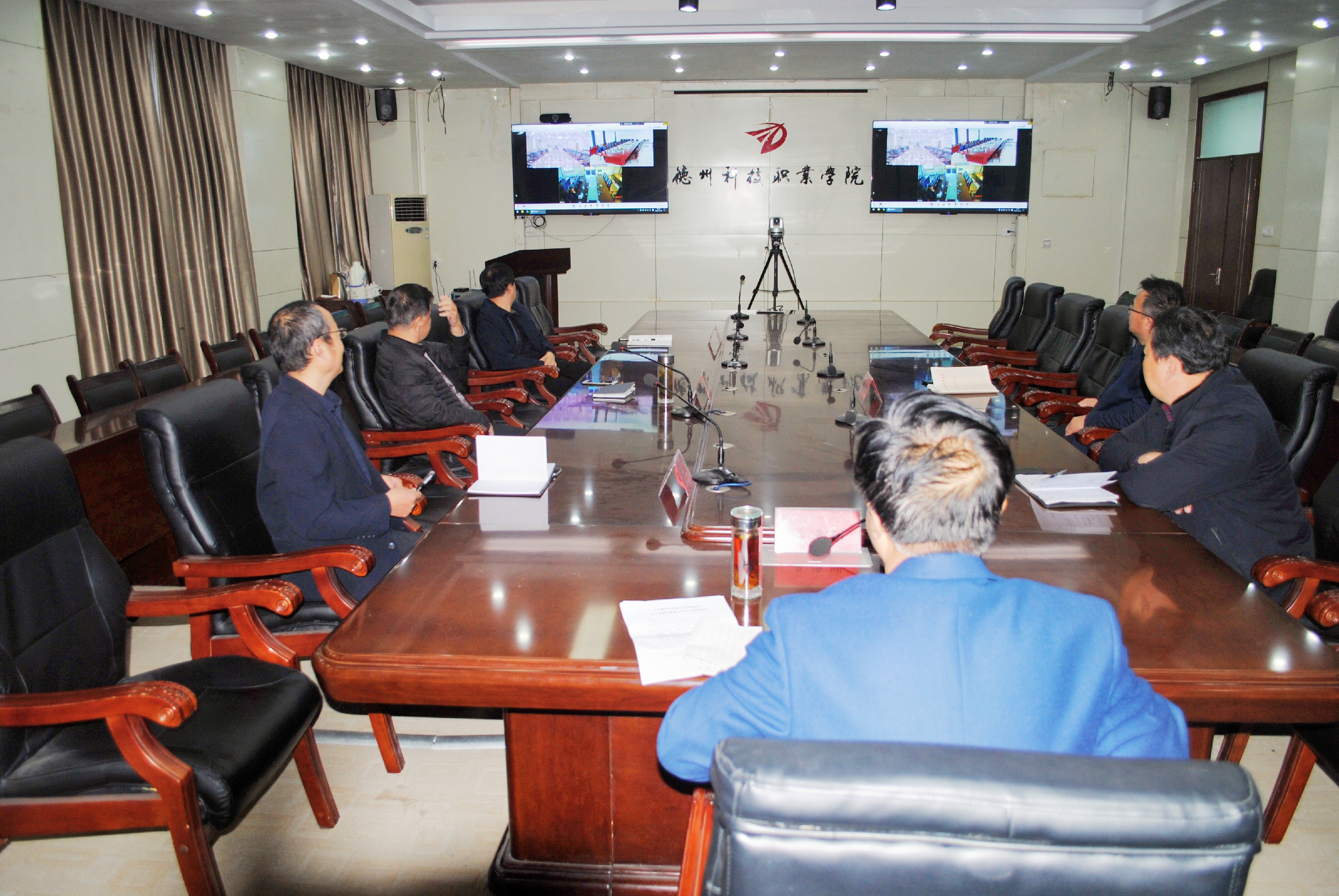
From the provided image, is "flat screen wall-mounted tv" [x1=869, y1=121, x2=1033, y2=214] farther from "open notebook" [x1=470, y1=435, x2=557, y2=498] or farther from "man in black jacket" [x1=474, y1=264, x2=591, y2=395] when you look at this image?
"open notebook" [x1=470, y1=435, x2=557, y2=498]

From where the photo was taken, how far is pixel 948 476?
1.16m

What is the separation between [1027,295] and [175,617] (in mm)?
5201

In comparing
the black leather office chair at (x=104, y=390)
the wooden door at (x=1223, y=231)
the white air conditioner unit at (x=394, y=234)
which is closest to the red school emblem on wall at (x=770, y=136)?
the white air conditioner unit at (x=394, y=234)

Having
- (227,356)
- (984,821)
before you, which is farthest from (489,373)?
(984,821)

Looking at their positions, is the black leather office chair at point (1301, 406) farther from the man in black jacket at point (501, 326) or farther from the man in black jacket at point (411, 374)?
the man in black jacket at point (501, 326)

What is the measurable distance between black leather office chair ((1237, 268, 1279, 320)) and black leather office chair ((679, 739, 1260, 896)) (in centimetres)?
821

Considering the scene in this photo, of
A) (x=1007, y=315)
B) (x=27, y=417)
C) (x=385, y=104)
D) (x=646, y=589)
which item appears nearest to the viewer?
(x=646, y=589)

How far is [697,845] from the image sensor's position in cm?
131

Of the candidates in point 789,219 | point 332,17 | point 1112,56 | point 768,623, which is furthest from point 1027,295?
point 768,623

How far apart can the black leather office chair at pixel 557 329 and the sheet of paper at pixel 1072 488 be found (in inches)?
165

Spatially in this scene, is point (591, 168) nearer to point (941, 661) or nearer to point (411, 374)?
point (411, 374)

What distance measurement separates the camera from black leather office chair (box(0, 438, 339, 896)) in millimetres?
1644

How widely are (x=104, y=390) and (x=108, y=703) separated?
114 inches

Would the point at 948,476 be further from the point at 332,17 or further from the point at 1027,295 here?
the point at 332,17
